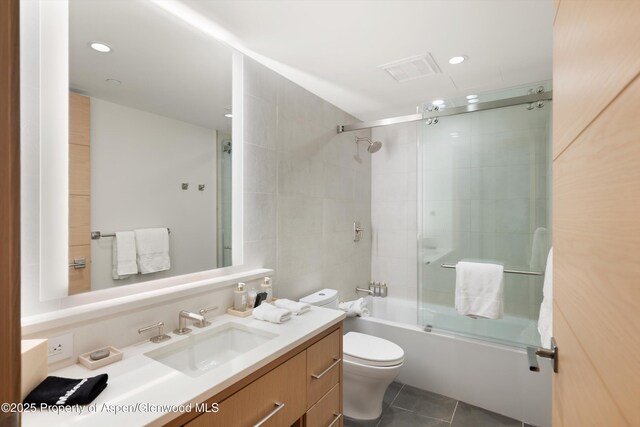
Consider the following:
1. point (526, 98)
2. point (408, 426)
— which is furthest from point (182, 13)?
point (408, 426)

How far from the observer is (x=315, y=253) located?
2656 mm

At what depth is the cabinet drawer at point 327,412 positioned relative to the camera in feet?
4.98

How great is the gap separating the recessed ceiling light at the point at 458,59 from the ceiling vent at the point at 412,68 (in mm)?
103

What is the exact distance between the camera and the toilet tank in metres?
2.36

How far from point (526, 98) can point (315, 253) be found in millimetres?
1937

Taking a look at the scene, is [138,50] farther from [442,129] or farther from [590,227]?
[442,129]

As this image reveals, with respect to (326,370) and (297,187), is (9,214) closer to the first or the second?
(326,370)

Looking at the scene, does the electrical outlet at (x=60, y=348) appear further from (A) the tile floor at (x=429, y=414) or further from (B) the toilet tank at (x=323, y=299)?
(A) the tile floor at (x=429, y=414)

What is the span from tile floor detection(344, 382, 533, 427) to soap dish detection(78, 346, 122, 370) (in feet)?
5.14

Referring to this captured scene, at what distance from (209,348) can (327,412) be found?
0.70m

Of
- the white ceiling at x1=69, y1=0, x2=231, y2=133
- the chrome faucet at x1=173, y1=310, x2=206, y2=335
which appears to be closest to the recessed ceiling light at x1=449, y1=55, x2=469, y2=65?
the white ceiling at x1=69, y1=0, x2=231, y2=133

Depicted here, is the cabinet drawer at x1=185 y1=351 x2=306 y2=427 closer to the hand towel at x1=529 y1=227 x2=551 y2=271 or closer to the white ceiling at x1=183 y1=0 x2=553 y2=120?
the white ceiling at x1=183 y1=0 x2=553 y2=120

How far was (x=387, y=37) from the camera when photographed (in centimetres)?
185

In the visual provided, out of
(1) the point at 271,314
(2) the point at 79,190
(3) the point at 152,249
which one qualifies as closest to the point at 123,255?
(3) the point at 152,249
